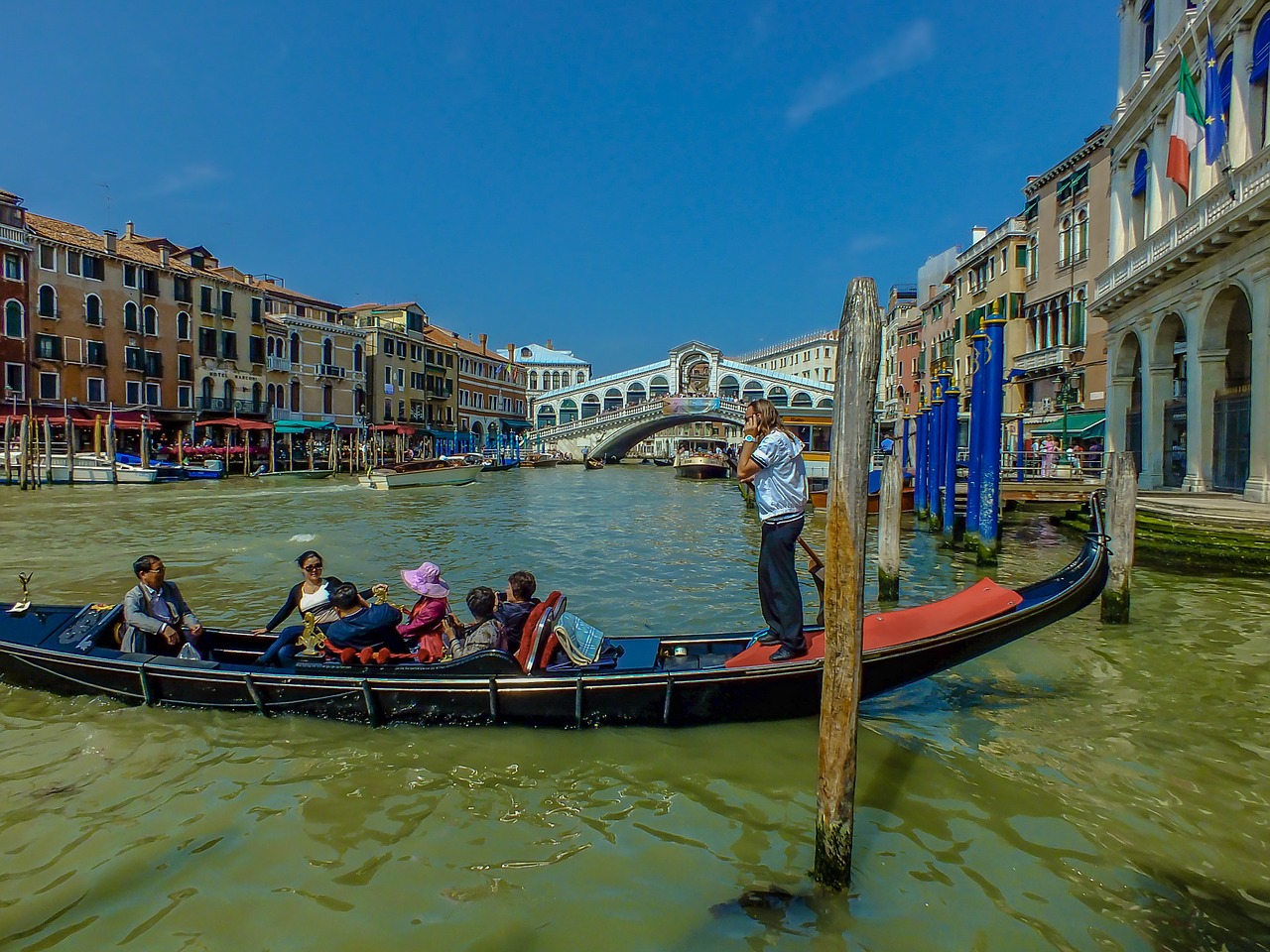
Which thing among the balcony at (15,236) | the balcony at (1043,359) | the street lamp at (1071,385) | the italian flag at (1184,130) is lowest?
the street lamp at (1071,385)

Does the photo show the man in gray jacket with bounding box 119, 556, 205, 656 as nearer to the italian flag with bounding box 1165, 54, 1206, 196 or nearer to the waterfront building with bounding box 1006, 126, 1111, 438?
the italian flag with bounding box 1165, 54, 1206, 196

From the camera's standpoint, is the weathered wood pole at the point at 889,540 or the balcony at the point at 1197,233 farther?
the balcony at the point at 1197,233

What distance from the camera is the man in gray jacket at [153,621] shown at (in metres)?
4.39

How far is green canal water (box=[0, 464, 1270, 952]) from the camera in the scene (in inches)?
99.1

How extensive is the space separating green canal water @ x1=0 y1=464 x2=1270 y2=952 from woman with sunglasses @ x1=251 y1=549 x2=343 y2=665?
0.39 m

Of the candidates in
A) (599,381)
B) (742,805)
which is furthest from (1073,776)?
(599,381)

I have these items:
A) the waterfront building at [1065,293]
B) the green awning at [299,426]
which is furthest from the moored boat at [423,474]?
the waterfront building at [1065,293]

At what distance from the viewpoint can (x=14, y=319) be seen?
21922 millimetres

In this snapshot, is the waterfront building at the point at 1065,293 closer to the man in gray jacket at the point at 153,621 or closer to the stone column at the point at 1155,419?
the stone column at the point at 1155,419

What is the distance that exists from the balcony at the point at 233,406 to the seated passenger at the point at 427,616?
2736cm

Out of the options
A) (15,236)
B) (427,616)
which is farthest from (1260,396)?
(15,236)

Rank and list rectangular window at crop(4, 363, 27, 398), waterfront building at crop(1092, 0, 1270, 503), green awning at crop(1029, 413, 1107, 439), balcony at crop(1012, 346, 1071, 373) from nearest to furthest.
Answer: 1. waterfront building at crop(1092, 0, 1270, 503)
2. green awning at crop(1029, 413, 1107, 439)
3. balcony at crop(1012, 346, 1071, 373)
4. rectangular window at crop(4, 363, 27, 398)

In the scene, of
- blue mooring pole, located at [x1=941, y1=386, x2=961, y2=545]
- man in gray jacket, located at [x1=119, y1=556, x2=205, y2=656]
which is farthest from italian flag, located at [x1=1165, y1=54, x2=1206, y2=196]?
man in gray jacket, located at [x1=119, y1=556, x2=205, y2=656]

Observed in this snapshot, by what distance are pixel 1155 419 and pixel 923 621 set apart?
10946 mm
